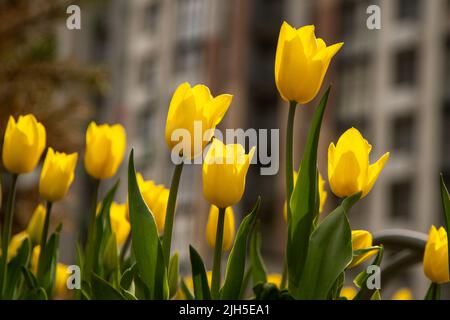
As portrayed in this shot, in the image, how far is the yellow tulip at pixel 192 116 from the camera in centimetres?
60

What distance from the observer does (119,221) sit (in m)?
0.87

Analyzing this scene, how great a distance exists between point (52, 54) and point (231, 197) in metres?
1.55

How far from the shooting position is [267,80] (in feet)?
67.3

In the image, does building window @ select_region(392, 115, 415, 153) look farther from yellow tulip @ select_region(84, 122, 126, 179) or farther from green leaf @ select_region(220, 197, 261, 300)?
green leaf @ select_region(220, 197, 261, 300)

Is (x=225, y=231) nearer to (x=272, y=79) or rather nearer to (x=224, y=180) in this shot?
(x=224, y=180)

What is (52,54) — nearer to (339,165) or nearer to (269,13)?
(339,165)

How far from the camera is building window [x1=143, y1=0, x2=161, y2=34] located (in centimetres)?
2155

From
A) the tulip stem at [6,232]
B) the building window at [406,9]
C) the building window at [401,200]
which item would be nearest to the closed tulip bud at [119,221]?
the tulip stem at [6,232]

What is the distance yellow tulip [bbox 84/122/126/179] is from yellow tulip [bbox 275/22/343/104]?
0.23 m

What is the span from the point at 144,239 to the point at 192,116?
9 centimetres

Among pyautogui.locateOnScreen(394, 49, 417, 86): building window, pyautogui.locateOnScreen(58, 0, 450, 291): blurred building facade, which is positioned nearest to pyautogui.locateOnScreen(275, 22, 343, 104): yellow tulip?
pyautogui.locateOnScreen(58, 0, 450, 291): blurred building facade

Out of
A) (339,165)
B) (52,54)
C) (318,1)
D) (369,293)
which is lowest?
(369,293)

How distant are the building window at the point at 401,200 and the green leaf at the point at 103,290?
16.7m
